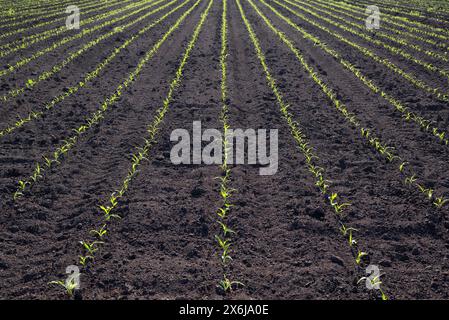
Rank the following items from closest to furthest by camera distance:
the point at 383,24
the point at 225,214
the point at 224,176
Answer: the point at 225,214
the point at 224,176
the point at 383,24

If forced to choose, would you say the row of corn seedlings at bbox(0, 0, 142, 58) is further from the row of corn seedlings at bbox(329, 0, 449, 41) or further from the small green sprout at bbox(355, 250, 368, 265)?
the row of corn seedlings at bbox(329, 0, 449, 41)

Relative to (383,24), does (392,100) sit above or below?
below

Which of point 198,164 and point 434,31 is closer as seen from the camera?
point 198,164

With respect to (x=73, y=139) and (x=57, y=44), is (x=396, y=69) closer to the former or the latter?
(x=73, y=139)

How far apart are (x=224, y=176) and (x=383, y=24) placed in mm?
16569

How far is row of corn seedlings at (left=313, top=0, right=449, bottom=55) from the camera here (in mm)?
15456

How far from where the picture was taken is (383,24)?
19.7 metres

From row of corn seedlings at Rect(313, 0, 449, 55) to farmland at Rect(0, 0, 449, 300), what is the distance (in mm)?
902

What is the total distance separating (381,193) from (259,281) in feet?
9.07

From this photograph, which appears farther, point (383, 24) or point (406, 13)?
point (406, 13)

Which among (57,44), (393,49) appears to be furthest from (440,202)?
(57,44)
